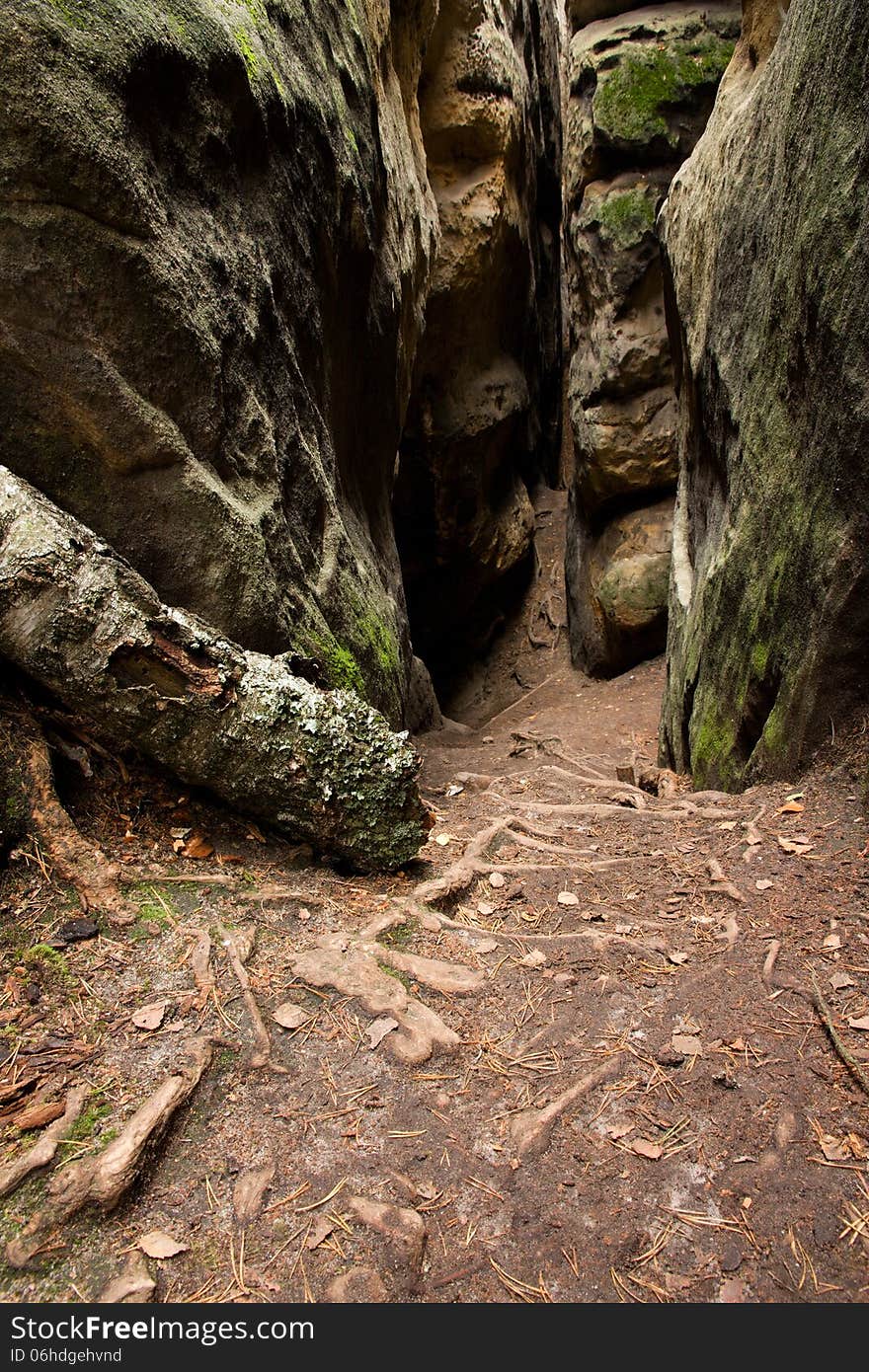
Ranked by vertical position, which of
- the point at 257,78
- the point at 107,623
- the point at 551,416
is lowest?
the point at 107,623

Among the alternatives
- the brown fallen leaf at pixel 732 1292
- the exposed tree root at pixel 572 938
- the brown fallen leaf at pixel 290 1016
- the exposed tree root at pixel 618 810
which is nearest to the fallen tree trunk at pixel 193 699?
the exposed tree root at pixel 572 938

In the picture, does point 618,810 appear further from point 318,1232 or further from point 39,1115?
point 39,1115

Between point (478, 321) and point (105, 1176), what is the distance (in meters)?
12.1

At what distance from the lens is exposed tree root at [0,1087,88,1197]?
171 cm

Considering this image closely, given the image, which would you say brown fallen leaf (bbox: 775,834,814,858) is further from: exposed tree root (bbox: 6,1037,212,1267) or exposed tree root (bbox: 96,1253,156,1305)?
exposed tree root (bbox: 96,1253,156,1305)

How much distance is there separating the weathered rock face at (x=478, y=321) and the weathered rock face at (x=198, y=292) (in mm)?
Answer: 4941

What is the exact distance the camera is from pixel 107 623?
2.86 meters

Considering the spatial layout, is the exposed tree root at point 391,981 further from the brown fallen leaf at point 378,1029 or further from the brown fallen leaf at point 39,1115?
the brown fallen leaf at point 39,1115

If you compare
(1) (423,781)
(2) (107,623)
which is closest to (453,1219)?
(2) (107,623)

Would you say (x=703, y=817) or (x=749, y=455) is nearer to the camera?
(x=703, y=817)

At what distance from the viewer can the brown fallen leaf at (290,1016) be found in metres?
2.35

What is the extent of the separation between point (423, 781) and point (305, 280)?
355cm

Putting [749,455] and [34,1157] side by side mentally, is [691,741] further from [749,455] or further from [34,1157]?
[34,1157]

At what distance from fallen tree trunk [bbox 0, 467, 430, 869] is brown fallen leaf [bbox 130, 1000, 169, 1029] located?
107 cm
